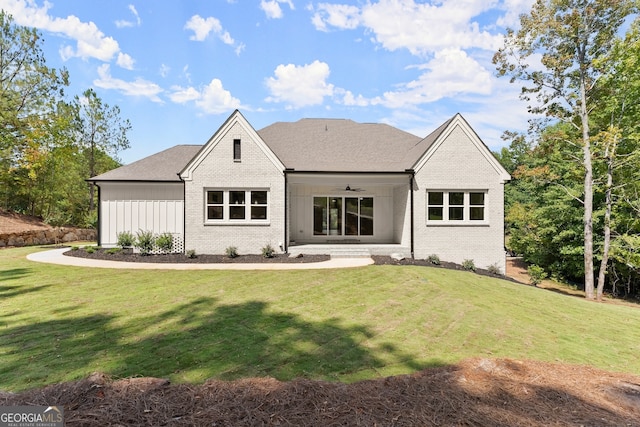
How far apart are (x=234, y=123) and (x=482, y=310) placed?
553 inches

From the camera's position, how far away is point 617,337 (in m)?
7.85

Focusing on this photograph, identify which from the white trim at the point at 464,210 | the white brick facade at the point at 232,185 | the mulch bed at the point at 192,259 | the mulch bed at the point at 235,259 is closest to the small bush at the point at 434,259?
the mulch bed at the point at 235,259

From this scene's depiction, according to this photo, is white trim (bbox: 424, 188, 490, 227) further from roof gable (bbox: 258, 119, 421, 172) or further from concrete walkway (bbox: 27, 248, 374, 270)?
concrete walkway (bbox: 27, 248, 374, 270)

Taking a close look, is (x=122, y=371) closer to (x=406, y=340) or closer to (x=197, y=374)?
(x=197, y=374)

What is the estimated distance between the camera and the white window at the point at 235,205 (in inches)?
626

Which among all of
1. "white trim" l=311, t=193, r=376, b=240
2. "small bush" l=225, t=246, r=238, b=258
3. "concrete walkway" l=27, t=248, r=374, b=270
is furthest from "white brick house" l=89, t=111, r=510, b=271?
"concrete walkway" l=27, t=248, r=374, b=270

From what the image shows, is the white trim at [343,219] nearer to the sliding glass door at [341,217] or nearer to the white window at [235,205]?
the sliding glass door at [341,217]

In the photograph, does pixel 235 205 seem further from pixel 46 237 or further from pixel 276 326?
pixel 46 237

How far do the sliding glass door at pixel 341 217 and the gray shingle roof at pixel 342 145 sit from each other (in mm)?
2757

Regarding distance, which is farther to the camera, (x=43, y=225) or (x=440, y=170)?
(x=43, y=225)

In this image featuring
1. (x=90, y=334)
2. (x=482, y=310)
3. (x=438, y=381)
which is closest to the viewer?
(x=438, y=381)

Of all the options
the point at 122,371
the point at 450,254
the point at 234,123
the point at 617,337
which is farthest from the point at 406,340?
the point at 234,123

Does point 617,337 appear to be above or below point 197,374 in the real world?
below

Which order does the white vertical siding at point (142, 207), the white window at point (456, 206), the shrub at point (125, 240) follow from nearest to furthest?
the white window at point (456, 206), the shrub at point (125, 240), the white vertical siding at point (142, 207)
